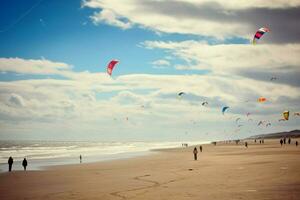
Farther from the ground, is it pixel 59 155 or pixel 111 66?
pixel 111 66

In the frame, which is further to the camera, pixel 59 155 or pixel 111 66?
pixel 59 155

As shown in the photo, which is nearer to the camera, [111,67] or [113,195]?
[113,195]

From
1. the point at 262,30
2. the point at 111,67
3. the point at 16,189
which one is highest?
the point at 262,30

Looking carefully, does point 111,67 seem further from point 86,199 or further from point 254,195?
point 254,195

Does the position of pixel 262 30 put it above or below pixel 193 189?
above

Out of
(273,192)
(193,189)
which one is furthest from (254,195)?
(193,189)

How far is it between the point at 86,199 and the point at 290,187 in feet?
27.9

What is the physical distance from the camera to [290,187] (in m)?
14.9

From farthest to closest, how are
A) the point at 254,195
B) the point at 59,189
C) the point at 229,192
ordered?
1. the point at 59,189
2. the point at 229,192
3. the point at 254,195

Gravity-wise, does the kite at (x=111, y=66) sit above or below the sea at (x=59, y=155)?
above

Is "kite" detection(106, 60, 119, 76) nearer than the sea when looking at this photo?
Yes

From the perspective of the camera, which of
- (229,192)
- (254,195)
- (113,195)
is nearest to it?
(254,195)

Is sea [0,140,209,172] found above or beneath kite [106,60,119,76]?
beneath

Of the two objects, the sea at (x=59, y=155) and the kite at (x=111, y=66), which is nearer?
the kite at (x=111, y=66)
